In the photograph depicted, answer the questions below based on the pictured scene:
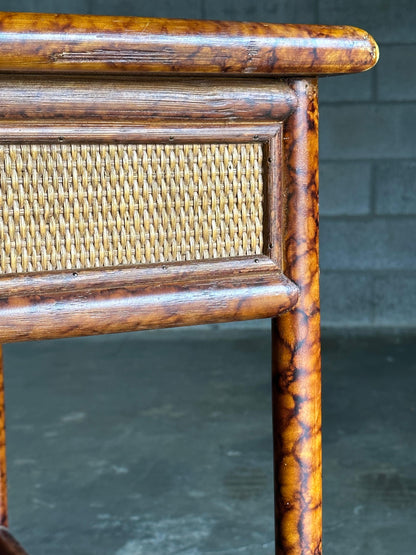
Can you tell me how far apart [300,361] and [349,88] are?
10.4 ft

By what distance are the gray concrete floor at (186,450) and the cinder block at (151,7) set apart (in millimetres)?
1437

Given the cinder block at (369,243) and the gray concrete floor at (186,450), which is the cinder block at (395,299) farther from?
the gray concrete floor at (186,450)

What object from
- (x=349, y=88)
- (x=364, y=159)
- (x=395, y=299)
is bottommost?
(x=395, y=299)

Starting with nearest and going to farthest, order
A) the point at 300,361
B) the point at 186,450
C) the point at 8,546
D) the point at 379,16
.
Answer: the point at 300,361 → the point at 8,546 → the point at 186,450 → the point at 379,16

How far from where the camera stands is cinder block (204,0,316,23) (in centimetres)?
373

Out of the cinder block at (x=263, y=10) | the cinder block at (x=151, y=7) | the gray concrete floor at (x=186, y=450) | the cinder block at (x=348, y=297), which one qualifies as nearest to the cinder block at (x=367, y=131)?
the cinder block at (x=263, y=10)

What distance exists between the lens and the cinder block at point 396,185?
3723mm

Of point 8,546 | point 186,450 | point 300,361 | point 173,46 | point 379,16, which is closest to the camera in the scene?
point 173,46

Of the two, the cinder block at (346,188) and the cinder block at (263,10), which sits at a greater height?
the cinder block at (263,10)

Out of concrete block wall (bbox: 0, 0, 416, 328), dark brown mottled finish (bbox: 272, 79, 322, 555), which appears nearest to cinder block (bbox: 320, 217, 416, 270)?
concrete block wall (bbox: 0, 0, 416, 328)

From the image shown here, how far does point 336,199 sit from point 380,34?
0.71m

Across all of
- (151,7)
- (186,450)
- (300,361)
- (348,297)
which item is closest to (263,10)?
(151,7)

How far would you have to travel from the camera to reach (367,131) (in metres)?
3.73

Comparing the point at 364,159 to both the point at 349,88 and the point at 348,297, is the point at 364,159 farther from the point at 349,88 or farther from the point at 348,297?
the point at 348,297
